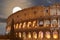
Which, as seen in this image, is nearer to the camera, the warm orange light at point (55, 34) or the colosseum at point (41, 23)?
the warm orange light at point (55, 34)

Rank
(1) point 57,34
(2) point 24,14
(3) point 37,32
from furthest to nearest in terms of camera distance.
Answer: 1. (2) point 24,14
2. (3) point 37,32
3. (1) point 57,34

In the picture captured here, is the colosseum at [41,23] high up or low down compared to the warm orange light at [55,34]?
up

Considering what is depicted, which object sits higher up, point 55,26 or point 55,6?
point 55,6

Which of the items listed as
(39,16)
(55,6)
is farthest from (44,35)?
(55,6)

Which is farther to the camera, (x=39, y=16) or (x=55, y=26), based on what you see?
(x=39, y=16)

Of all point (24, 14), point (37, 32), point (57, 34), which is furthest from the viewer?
point (24, 14)

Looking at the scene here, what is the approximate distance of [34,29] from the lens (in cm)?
1934

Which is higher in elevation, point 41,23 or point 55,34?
point 41,23

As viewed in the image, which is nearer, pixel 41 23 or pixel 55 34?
pixel 55 34

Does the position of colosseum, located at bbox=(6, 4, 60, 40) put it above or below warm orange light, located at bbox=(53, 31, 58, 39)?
above

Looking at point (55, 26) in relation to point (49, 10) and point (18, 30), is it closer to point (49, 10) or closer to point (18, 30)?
point (49, 10)

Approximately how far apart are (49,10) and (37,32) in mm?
3076

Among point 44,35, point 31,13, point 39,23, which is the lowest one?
point 44,35

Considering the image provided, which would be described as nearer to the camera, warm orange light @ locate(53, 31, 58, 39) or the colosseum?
warm orange light @ locate(53, 31, 58, 39)
